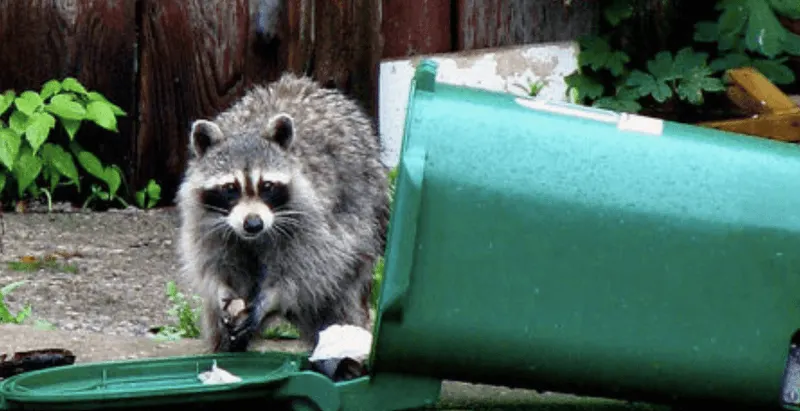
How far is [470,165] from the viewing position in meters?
3.80

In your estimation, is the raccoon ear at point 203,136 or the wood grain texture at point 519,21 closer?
the raccoon ear at point 203,136

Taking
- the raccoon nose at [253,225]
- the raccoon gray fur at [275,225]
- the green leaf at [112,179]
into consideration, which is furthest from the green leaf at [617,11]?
the raccoon nose at [253,225]

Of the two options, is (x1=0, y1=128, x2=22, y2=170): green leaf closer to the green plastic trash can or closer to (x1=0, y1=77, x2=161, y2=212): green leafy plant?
(x1=0, y1=77, x2=161, y2=212): green leafy plant

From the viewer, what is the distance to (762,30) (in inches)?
261

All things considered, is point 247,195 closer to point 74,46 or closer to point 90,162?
point 90,162

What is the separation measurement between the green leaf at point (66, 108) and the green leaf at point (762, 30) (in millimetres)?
2467

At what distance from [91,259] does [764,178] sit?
3.04 m

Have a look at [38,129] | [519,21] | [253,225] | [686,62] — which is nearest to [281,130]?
[253,225]

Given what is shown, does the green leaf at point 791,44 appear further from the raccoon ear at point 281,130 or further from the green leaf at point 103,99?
the green leaf at point 103,99

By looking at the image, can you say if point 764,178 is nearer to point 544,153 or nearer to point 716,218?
point 716,218

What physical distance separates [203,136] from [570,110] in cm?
157

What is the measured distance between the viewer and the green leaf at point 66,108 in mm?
6465

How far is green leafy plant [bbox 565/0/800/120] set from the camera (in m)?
6.63

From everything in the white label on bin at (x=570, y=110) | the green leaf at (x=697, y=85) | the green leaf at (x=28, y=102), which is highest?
the white label on bin at (x=570, y=110)
